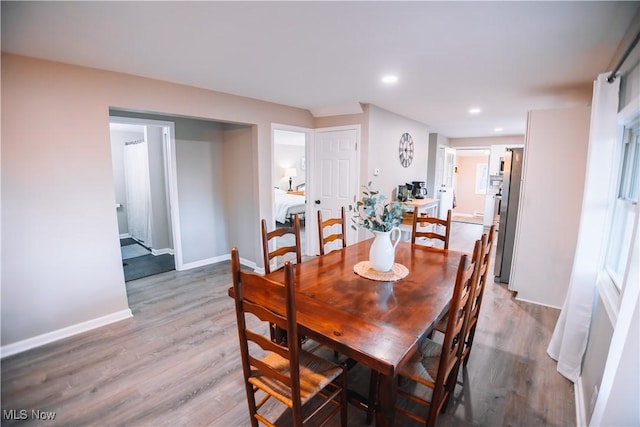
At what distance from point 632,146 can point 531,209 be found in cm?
117

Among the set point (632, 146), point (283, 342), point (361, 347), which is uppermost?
point (632, 146)

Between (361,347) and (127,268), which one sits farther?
(127,268)

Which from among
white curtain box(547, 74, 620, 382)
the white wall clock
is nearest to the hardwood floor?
white curtain box(547, 74, 620, 382)

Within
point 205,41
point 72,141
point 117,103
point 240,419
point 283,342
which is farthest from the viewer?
point 117,103

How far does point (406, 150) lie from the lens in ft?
16.9

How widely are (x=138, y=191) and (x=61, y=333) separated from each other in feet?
10.6

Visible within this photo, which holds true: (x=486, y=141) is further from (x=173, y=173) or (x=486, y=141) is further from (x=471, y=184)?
(x=173, y=173)

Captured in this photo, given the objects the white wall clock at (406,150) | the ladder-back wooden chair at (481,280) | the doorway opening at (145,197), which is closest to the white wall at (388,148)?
the white wall clock at (406,150)

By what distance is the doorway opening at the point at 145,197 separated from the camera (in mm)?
4362

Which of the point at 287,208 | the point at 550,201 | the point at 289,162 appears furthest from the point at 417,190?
the point at 289,162

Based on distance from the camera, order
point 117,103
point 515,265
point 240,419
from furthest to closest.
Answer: point 515,265 → point 117,103 → point 240,419

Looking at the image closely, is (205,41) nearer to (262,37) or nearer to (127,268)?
(262,37)

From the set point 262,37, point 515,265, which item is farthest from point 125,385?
point 515,265

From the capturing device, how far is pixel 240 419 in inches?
68.6
